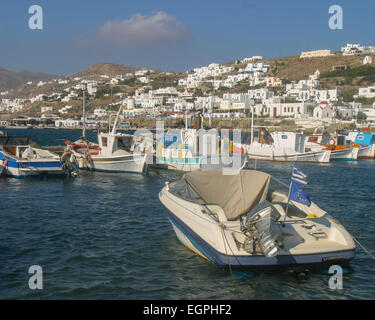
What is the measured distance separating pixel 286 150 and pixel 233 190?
1137 inches

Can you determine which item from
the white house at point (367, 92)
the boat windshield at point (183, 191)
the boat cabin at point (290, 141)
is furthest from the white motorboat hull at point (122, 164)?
the white house at point (367, 92)

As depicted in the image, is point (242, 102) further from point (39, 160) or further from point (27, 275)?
point (27, 275)

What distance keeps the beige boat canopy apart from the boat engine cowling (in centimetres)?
202

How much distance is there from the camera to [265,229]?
25.8 ft

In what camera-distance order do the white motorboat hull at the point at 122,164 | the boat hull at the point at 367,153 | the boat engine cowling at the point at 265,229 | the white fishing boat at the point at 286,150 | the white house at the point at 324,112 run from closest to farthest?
the boat engine cowling at the point at 265,229
the white motorboat hull at the point at 122,164
the white fishing boat at the point at 286,150
the boat hull at the point at 367,153
the white house at the point at 324,112

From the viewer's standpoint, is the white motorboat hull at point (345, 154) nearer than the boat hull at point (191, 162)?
No

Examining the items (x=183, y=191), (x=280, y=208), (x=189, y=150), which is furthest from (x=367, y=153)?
(x=183, y=191)

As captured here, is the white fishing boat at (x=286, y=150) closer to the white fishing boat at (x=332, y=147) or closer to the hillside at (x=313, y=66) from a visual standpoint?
the white fishing boat at (x=332, y=147)

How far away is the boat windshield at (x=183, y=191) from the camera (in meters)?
10.5

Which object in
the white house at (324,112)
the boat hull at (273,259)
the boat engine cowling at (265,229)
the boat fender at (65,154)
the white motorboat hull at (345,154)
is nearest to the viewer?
the boat engine cowling at (265,229)

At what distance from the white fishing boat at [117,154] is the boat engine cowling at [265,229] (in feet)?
61.4

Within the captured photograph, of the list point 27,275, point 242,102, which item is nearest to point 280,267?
point 27,275

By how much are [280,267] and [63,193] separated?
14.4 metres

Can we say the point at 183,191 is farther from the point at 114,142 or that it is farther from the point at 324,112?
the point at 324,112
